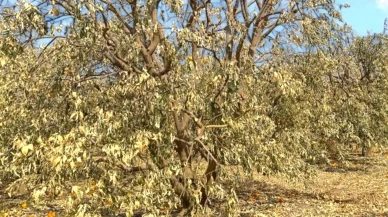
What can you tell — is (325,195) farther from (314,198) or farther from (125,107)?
(125,107)

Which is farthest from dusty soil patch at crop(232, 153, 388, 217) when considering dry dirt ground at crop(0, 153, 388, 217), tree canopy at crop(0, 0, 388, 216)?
tree canopy at crop(0, 0, 388, 216)

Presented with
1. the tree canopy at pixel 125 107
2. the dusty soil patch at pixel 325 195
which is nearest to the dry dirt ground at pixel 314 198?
the dusty soil patch at pixel 325 195

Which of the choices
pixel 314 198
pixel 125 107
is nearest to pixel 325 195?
pixel 314 198

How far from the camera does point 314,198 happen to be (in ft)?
42.9

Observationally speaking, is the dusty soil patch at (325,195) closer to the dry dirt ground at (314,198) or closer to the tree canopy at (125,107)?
the dry dirt ground at (314,198)

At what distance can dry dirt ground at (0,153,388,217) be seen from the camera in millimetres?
11195

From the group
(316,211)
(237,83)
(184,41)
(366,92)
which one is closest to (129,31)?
(184,41)

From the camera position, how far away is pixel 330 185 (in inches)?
616

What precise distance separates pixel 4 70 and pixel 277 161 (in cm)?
496

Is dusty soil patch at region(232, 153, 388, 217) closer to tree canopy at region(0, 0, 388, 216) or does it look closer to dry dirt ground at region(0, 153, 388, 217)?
dry dirt ground at region(0, 153, 388, 217)

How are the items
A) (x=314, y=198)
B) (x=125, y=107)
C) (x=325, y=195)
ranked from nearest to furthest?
(x=125, y=107) → (x=314, y=198) → (x=325, y=195)

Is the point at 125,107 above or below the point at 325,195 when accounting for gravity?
above

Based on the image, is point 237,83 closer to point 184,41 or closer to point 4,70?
point 184,41

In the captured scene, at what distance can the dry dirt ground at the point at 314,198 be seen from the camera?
36.7 ft
